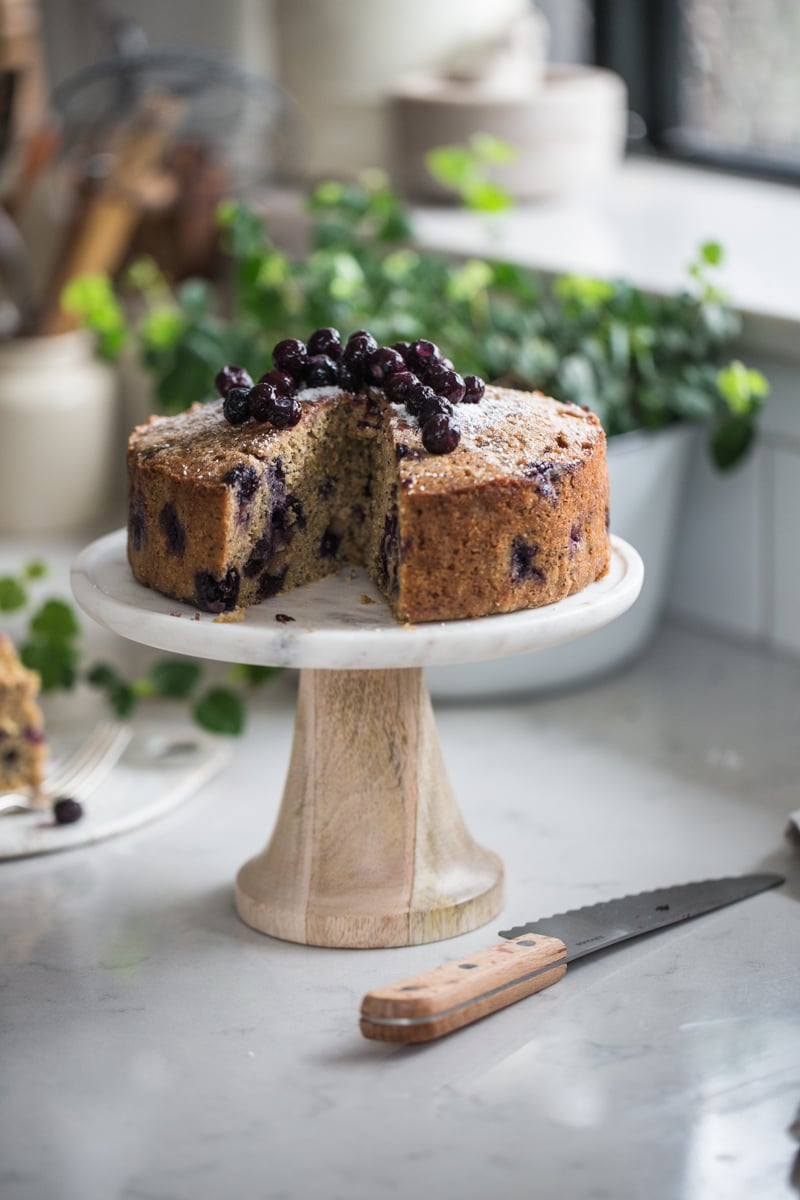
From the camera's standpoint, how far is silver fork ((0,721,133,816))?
154 centimetres

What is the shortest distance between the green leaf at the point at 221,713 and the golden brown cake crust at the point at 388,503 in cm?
37

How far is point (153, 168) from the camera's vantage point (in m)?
2.37

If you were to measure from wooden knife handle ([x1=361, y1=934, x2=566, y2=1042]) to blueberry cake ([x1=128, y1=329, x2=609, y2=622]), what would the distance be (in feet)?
0.84

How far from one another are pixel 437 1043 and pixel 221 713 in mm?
569

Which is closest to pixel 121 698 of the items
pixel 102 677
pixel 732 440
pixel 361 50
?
pixel 102 677

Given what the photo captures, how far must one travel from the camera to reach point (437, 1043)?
46.5 inches

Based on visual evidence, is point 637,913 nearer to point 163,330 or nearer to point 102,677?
point 102,677

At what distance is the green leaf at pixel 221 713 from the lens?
1660 mm

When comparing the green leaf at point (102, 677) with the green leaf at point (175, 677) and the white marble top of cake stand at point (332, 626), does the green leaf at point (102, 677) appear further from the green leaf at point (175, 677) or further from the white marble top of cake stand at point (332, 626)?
the white marble top of cake stand at point (332, 626)

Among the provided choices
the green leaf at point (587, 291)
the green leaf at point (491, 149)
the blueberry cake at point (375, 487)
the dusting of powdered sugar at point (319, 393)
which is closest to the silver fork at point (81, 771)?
the blueberry cake at point (375, 487)

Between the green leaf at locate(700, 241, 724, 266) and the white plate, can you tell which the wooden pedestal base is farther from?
the green leaf at locate(700, 241, 724, 266)

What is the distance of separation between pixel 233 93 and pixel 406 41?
278 mm

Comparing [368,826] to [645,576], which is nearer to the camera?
[368,826]

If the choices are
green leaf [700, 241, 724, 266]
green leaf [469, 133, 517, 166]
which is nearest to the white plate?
→ green leaf [700, 241, 724, 266]
